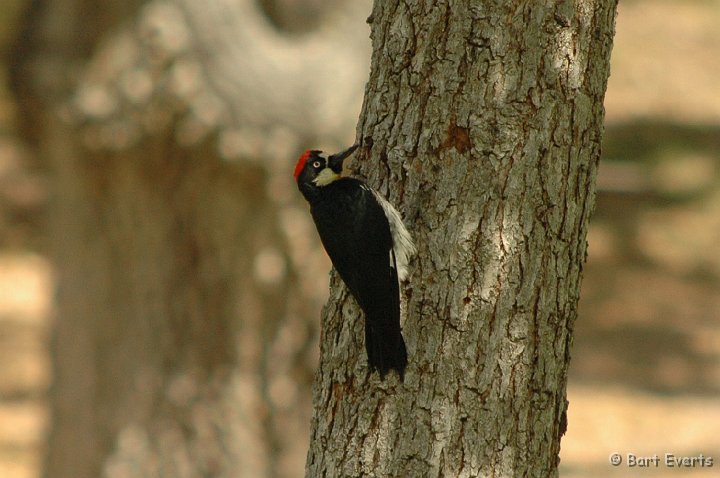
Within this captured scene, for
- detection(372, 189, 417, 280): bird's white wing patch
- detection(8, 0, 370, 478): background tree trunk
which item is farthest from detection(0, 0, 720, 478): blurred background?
detection(372, 189, 417, 280): bird's white wing patch

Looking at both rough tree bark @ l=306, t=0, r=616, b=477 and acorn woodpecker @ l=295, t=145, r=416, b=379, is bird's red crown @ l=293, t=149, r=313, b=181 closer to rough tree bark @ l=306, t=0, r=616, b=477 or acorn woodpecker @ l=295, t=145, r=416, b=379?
acorn woodpecker @ l=295, t=145, r=416, b=379

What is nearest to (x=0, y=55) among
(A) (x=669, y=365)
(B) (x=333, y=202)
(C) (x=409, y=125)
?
(B) (x=333, y=202)

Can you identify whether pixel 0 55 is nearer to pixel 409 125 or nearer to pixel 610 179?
pixel 409 125

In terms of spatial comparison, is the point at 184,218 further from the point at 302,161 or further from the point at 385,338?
the point at 385,338

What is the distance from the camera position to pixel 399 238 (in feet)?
9.53

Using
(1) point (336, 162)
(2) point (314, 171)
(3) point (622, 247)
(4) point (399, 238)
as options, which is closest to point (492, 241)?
(4) point (399, 238)

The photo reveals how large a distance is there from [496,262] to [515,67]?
1.79 feet

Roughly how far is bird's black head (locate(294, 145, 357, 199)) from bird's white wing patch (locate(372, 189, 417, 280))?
0.51 m

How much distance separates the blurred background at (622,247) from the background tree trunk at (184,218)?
0.04 metres

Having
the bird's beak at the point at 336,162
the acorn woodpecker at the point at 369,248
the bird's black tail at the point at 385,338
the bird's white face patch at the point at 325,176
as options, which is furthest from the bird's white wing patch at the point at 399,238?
the bird's white face patch at the point at 325,176

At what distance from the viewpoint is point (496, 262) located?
9.01 feet

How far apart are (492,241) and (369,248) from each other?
0.49 m

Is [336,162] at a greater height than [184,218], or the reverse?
[184,218]

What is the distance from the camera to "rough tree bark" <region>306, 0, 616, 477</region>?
8.99 feet
